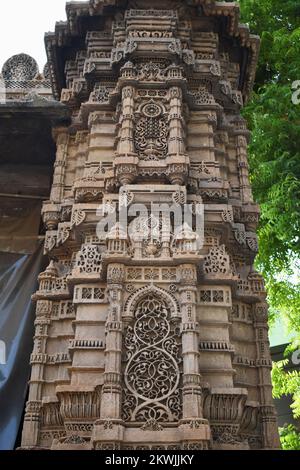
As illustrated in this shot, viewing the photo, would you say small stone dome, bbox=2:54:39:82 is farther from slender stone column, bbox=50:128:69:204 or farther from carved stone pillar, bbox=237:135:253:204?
carved stone pillar, bbox=237:135:253:204

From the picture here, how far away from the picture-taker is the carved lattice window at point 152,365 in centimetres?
563

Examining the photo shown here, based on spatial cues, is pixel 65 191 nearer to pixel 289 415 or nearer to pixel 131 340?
pixel 131 340

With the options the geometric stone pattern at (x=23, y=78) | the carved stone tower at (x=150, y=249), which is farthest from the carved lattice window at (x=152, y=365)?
the geometric stone pattern at (x=23, y=78)

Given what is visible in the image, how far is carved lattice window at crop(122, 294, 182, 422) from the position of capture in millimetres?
5629

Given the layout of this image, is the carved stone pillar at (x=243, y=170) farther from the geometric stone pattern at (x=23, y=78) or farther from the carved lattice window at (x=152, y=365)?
the geometric stone pattern at (x=23, y=78)

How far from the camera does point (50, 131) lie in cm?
935

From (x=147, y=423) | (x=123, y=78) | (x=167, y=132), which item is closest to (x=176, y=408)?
(x=147, y=423)

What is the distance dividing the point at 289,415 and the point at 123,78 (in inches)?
490

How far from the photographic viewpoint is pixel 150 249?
6.50 metres

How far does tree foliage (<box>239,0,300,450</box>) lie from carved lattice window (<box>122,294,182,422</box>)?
16.0 feet

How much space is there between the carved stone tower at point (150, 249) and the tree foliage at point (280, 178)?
2120 mm

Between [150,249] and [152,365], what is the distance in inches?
52.9

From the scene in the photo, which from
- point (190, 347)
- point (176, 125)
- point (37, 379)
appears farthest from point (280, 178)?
point (37, 379)

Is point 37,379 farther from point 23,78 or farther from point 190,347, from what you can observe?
point 23,78
